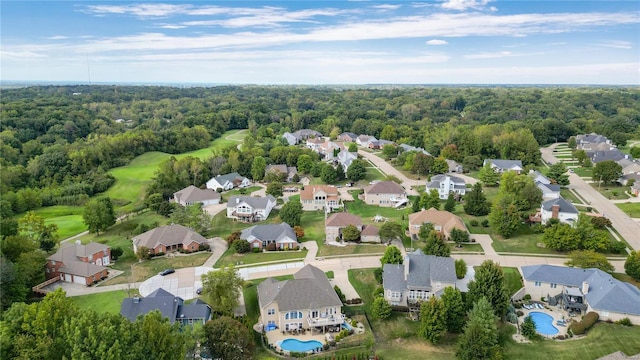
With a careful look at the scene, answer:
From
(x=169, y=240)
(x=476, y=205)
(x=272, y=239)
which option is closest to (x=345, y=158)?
(x=476, y=205)

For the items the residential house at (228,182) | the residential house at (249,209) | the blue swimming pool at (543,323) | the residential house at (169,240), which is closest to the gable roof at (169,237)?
the residential house at (169,240)

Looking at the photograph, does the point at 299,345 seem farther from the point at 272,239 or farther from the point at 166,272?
the point at 272,239

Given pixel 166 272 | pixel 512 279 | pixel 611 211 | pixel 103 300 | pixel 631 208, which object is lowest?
pixel 103 300

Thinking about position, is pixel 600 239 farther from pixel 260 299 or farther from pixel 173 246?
pixel 173 246

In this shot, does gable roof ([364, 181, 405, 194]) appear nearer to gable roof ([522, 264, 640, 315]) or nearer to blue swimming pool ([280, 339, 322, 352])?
gable roof ([522, 264, 640, 315])

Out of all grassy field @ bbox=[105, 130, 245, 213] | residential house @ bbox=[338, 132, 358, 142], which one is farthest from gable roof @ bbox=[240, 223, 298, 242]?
residential house @ bbox=[338, 132, 358, 142]

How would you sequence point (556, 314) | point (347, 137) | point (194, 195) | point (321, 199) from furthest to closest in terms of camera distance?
point (347, 137)
point (194, 195)
point (321, 199)
point (556, 314)
